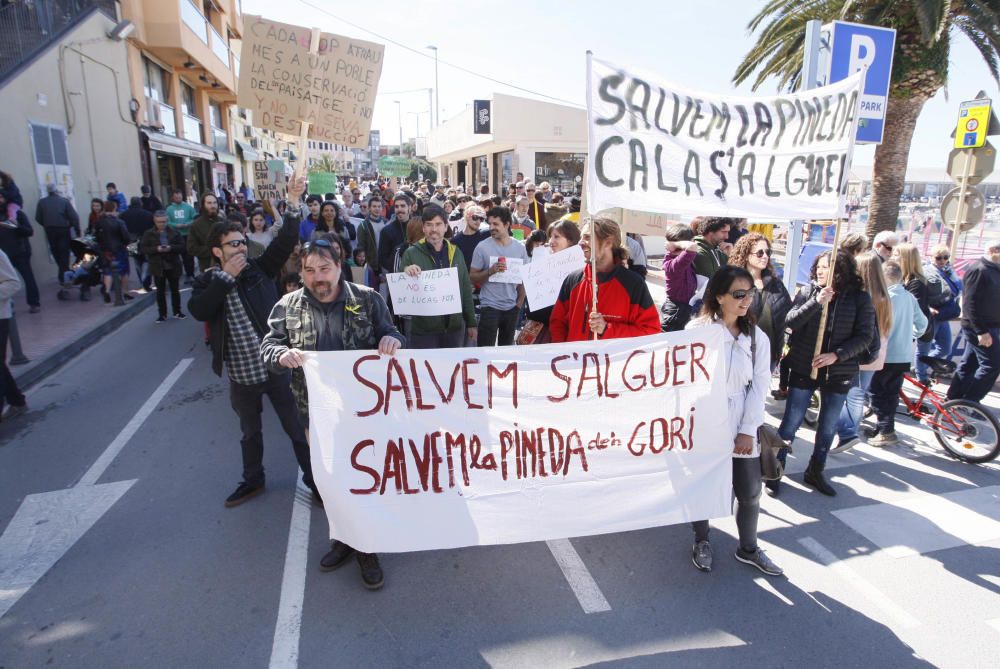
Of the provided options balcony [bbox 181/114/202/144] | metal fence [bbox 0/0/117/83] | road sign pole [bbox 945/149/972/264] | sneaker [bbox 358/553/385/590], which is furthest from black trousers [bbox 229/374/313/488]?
balcony [bbox 181/114/202/144]

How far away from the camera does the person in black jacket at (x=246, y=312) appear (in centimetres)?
384

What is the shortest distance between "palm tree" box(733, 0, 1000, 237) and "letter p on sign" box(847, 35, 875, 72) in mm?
4432

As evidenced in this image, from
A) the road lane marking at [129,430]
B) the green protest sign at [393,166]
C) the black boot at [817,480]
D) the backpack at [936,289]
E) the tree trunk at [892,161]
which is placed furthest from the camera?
the green protest sign at [393,166]

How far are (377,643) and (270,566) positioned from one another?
3.19 ft

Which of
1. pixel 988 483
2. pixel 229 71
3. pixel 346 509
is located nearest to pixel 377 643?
pixel 346 509

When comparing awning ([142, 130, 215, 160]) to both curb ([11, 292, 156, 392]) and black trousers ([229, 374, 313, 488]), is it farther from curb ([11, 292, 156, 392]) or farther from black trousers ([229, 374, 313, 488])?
black trousers ([229, 374, 313, 488])

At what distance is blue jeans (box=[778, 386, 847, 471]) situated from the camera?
172 inches

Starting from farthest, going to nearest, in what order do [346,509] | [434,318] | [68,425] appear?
[68,425] < [434,318] < [346,509]

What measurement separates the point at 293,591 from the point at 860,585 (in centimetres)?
315

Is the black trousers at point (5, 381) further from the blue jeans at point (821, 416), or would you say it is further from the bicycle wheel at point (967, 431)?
the bicycle wheel at point (967, 431)

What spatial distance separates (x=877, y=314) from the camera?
4.45 metres

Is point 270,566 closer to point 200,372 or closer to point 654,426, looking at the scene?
point 654,426

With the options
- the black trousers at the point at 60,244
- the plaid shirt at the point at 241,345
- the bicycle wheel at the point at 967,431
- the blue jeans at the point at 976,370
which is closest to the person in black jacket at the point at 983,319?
the blue jeans at the point at 976,370

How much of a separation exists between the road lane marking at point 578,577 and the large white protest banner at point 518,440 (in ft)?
1.13
